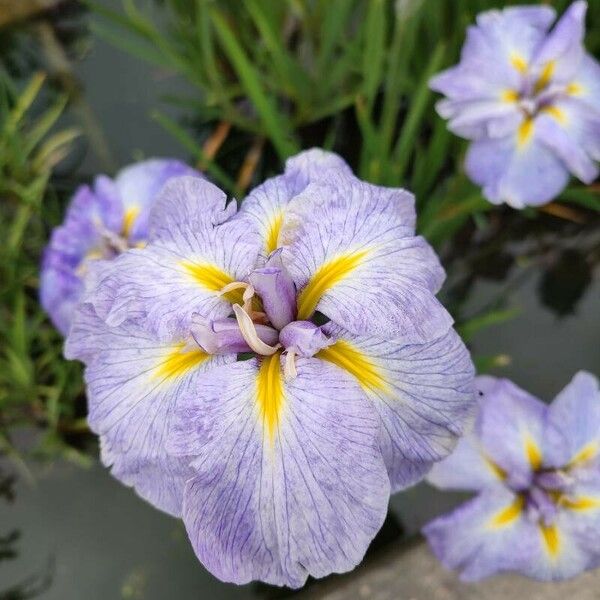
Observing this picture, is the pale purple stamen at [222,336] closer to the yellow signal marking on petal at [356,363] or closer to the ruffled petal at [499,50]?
the yellow signal marking on petal at [356,363]

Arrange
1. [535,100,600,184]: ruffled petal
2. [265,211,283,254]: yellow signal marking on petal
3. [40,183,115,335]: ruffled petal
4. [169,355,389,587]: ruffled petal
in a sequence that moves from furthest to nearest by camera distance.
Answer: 1. [40,183,115,335]: ruffled petal
2. [535,100,600,184]: ruffled petal
3. [265,211,283,254]: yellow signal marking on petal
4. [169,355,389,587]: ruffled petal

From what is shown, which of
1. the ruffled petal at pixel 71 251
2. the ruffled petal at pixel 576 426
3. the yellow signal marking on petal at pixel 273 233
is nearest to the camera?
the yellow signal marking on petal at pixel 273 233

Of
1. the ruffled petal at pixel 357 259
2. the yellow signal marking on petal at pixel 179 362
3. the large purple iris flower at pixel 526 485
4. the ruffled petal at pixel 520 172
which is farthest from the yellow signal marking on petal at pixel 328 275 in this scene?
the ruffled petal at pixel 520 172

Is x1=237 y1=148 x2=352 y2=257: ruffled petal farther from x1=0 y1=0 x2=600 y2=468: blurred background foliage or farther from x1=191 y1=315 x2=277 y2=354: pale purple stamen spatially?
x1=0 y1=0 x2=600 y2=468: blurred background foliage

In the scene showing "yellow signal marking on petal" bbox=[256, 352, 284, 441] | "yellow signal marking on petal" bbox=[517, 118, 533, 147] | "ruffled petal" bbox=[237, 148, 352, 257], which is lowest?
"yellow signal marking on petal" bbox=[256, 352, 284, 441]

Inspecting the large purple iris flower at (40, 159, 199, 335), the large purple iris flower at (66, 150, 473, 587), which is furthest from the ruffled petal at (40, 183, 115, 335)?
the large purple iris flower at (66, 150, 473, 587)

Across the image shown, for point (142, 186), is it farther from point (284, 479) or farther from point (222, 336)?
point (284, 479)

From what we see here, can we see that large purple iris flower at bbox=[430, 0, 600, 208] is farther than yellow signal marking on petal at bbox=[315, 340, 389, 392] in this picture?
Yes
